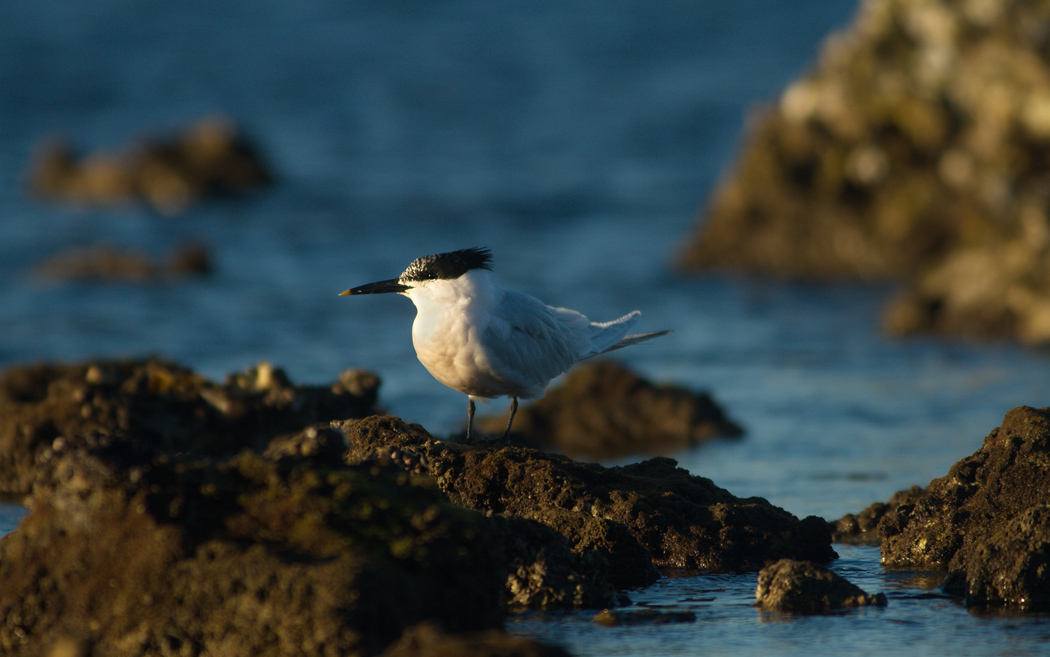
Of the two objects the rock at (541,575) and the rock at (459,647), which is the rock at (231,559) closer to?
the rock at (459,647)

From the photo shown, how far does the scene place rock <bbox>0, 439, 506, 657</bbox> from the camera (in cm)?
376

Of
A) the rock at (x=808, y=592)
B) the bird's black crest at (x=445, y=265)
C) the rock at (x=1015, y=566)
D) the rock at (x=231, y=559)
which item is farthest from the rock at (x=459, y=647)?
the bird's black crest at (x=445, y=265)

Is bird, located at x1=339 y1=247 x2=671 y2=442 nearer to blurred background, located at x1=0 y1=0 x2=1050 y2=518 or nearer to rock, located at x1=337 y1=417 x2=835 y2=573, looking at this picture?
rock, located at x1=337 y1=417 x2=835 y2=573

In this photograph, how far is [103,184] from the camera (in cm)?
2397

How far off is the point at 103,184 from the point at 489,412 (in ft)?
53.6

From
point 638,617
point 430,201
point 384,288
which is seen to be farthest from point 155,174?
point 638,617

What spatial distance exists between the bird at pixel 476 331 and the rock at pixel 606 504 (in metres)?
0.50

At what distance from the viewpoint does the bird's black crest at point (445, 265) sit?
6266 mm

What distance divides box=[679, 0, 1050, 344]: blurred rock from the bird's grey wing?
6.63 m

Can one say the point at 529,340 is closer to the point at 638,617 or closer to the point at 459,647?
the point at 638,617

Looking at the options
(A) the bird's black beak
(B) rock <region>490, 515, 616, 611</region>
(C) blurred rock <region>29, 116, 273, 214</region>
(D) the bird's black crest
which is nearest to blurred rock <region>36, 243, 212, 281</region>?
(C) blurred rock <region>29, 116, 273, 214</region>

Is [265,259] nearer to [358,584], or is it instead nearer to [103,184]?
[103,184]

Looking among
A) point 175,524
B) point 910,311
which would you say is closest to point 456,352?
point 175,524

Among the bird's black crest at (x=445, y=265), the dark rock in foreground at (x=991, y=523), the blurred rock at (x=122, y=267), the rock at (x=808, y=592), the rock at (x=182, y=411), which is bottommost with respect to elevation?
the rock at (x=808, y=592)
